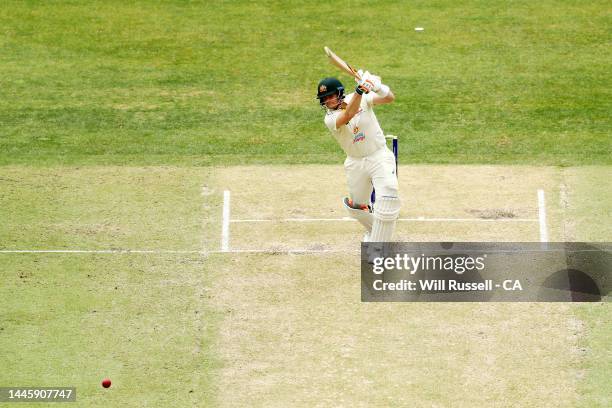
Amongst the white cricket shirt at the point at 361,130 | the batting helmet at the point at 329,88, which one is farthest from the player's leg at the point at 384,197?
the batting helmet at the point at 329,88

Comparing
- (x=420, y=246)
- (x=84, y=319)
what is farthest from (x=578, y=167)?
(x=84, y=319)

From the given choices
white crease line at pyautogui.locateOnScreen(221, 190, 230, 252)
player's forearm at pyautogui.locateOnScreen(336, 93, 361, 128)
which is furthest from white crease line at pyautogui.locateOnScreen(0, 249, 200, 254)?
player's forearm at pyautogui.locateOnScreen(336, 93, 361, 128)

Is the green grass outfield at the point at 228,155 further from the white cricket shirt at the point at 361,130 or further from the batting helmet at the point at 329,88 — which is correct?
the batting helmet at the point at 329,88

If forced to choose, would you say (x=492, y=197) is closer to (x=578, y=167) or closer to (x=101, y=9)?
(x=578, y=167)

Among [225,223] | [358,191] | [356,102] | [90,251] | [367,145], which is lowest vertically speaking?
[90,251]

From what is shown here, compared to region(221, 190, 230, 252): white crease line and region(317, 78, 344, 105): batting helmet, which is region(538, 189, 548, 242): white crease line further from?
region(221, 190, 230, 252): white crease line

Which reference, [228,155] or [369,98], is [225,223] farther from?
[369,98]

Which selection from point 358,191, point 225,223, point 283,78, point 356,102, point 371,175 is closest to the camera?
point 356,102

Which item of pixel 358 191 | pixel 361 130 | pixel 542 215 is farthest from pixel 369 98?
pixel 542 215
